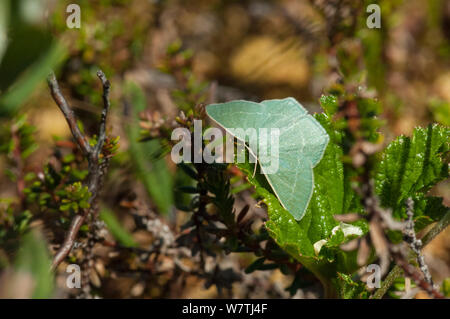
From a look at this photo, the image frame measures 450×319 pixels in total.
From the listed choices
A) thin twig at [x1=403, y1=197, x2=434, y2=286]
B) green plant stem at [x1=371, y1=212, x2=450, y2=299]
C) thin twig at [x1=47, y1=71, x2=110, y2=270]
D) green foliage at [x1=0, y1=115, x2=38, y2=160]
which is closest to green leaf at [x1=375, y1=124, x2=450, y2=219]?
green plant stem at [x1=371, y1=212, x2=450, y2=299]

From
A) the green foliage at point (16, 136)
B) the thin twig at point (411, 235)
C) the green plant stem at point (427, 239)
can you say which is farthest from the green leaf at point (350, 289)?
the green foliage at point (16, 136)

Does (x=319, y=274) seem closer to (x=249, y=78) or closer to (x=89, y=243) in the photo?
(x=89, y=243)

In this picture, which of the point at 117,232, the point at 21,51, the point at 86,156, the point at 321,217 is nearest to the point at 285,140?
the point at 321,217

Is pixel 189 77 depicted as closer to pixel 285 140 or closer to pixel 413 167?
pixel 285 140

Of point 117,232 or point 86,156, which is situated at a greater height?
point 86,156

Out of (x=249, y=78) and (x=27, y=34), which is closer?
(x=27, y=34)
